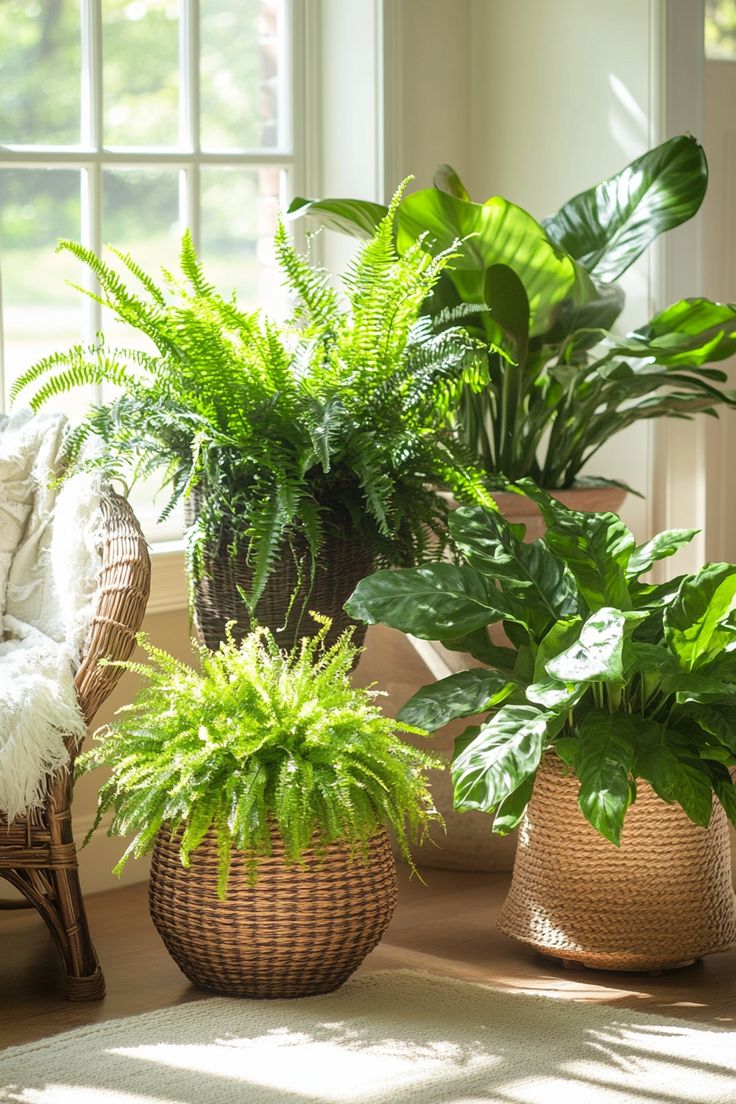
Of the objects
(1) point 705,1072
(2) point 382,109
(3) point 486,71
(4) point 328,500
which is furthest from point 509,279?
(1) point 705,1072

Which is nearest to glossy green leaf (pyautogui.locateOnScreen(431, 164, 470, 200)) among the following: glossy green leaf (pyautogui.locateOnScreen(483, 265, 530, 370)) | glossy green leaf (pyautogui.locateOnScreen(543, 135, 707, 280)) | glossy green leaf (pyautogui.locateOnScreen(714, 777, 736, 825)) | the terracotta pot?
glossy green leaf (pyautogui.locateOnScreen(543, 135, 707, 280))

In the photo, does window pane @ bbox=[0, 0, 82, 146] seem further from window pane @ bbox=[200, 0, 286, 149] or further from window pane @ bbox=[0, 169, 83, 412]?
window pane @ bbox=[200, 0, 286, 149]

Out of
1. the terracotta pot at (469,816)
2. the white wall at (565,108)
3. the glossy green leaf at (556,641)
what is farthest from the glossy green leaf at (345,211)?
the glossy green leaf at (556,641)

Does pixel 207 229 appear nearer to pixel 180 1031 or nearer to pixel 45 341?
pixel 45 341

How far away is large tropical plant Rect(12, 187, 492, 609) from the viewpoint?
7.95 ft

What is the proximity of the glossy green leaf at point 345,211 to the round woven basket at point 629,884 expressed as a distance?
3.53 ft

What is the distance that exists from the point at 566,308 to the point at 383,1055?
4.90 feet

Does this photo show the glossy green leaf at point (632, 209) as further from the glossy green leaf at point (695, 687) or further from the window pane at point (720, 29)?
the glossy green leaf at point (695, 687)

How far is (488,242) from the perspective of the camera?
278 centimetres

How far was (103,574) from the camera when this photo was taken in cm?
244

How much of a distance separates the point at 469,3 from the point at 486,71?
0.53 ft

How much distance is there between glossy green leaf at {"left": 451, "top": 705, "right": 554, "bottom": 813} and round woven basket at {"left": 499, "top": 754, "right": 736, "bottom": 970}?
174mm

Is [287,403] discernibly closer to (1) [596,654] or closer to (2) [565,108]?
(1) [596,654]

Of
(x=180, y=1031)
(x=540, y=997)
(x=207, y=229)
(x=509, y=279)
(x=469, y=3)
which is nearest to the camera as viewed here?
(x=180, y=1031)
